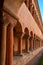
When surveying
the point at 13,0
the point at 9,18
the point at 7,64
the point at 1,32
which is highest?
the point at 13,0

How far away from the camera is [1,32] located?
17.0 ft

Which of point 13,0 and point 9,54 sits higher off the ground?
point 13,0

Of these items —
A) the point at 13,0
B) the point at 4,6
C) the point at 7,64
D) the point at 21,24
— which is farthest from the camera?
the point at 21,24

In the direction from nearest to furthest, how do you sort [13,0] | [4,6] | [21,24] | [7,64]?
[4,6]
[13,0]
[7,64]
[21,24]

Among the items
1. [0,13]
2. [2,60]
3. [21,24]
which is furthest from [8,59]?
[21,24]

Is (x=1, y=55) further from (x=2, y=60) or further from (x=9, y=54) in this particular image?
(x=9, y=54)

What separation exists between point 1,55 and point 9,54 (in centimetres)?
120

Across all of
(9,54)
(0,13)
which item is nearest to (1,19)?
(0,13)

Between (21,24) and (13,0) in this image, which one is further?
(21,24)

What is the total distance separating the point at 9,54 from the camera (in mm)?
6316

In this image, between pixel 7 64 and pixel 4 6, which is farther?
pixel 7 64

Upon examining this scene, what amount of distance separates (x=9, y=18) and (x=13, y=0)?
456 millimetres

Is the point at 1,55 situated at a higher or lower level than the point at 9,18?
lower

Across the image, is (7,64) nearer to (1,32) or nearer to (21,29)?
(1,32)
